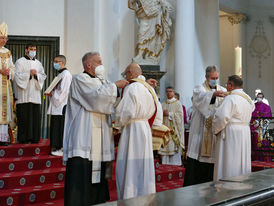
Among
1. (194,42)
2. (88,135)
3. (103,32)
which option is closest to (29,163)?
(88,135)

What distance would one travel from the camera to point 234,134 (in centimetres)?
605

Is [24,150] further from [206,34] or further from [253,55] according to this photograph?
[253,55]

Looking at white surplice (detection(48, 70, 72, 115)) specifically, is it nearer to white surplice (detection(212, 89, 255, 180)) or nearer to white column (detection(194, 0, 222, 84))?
white surplice (detection(212, 89, 255, 180))

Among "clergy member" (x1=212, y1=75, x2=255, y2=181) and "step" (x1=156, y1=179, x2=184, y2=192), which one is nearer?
"clergy member" (x1=212, y1=75, x2=255, y2=181)

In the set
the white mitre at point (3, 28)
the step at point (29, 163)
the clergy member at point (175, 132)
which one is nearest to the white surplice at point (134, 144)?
the step at point (29, 163)

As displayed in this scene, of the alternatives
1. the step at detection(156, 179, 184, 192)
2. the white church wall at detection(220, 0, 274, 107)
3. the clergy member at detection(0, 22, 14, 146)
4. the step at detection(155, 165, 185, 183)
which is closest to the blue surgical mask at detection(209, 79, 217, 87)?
the step at detection(156, 179, 184, 192)

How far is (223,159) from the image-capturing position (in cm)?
612

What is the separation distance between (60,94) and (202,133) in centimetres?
286

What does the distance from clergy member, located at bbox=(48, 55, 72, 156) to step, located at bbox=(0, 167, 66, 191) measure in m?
0.70

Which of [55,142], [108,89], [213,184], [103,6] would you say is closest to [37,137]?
[55,142]

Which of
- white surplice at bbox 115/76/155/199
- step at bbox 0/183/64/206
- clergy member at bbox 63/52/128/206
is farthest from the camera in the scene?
step at bbox 0/183/64/206

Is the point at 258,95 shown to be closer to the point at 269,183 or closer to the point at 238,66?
the point at 238,66

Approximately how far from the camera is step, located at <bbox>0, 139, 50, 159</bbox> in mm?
7281

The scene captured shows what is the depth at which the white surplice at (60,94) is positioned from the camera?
7690mm
